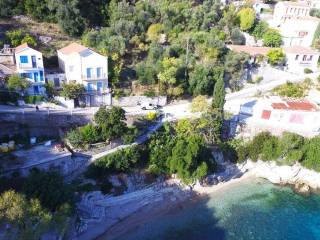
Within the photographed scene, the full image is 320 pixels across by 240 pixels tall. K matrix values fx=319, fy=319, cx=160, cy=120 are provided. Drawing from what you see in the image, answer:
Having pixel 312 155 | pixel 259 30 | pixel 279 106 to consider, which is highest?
pixel 259 30

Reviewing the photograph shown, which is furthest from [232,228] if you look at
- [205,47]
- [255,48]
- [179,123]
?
[255,48]

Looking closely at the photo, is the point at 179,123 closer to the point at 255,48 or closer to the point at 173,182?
the point at 173,182

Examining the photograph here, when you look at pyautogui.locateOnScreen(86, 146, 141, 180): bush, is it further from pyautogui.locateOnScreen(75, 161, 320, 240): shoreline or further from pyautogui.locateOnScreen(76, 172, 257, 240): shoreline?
pyautogui.locateOnScreen(76, 172, 257, 240): shoreline

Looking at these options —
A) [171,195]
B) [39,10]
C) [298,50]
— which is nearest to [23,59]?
[39,10]

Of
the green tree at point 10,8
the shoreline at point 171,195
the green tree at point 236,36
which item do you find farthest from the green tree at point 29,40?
the green tree at point 236,36

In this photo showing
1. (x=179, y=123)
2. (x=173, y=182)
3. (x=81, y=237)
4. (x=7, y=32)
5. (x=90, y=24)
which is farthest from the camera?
(x=90, y=24)

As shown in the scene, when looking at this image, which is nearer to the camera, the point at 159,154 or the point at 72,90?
the point at 159,154

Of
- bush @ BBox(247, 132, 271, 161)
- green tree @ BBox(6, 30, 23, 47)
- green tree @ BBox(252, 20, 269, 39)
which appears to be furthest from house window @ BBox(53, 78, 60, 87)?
green tree @ BBox(252, 20, 269, 39)

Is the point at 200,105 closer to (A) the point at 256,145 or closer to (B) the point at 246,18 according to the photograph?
(A) the point at 256,145
